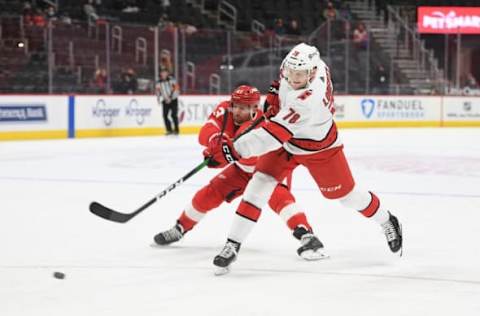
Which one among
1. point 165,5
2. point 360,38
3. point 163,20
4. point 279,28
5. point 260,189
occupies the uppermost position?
point 165,5

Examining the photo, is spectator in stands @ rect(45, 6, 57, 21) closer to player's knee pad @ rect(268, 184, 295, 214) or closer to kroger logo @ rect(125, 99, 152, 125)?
kroger logo @ rect(125, 99, 152, 125)

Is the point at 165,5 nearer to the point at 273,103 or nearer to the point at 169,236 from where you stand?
the point at 169,236

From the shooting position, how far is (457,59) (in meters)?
16.5

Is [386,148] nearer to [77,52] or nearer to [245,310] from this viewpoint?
[77,52]

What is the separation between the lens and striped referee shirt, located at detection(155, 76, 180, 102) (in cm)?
1276

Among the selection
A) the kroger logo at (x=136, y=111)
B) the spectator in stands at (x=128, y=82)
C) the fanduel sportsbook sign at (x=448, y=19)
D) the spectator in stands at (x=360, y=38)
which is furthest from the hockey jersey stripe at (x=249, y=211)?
the fanduel sportsbook sign at (x=448, y=19)

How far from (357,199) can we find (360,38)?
12.3 m

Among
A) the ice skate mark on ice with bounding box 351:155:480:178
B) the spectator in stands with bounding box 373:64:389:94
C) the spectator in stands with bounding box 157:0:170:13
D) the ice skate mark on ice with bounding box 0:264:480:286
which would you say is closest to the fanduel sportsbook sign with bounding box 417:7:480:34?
the spectator in stands with bounding box 373:64:389:94

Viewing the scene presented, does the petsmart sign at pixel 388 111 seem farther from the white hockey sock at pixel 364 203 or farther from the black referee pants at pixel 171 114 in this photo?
the white hockey sock at pixel 364 203

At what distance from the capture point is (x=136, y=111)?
13.5 m

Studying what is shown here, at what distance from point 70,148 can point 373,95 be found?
7.43 m

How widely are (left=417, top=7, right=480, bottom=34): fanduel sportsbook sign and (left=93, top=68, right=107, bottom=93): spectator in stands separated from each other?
1000 centimetres

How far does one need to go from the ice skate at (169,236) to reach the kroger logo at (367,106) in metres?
12.2

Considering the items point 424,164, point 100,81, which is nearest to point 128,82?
point 100,81
